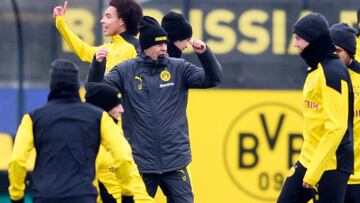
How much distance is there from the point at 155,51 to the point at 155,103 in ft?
1.19

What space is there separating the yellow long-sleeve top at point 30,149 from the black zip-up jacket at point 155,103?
5.49ft

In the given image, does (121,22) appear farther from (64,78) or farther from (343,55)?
(64,78)

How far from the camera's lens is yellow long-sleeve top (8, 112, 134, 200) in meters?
8.34

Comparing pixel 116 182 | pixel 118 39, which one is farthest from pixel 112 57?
pixel 116 182

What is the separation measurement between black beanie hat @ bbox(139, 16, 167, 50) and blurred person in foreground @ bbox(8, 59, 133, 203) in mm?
1790

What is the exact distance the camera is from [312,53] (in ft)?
31.6

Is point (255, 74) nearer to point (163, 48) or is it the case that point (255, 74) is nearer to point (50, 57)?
point (50, 57)

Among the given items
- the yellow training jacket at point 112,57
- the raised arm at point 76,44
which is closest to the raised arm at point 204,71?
the yellow training jacket at point 112,57

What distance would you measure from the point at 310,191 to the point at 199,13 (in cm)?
416

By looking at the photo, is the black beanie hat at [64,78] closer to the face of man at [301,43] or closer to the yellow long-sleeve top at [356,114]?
the face of man at [301,43]

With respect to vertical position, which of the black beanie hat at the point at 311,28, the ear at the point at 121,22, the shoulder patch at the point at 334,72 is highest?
the black beanie hat at the point at 311,28

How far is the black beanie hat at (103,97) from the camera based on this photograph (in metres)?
9.13

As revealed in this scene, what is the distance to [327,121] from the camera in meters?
9.45

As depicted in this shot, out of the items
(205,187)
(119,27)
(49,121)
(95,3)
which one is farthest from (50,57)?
(49,121)
